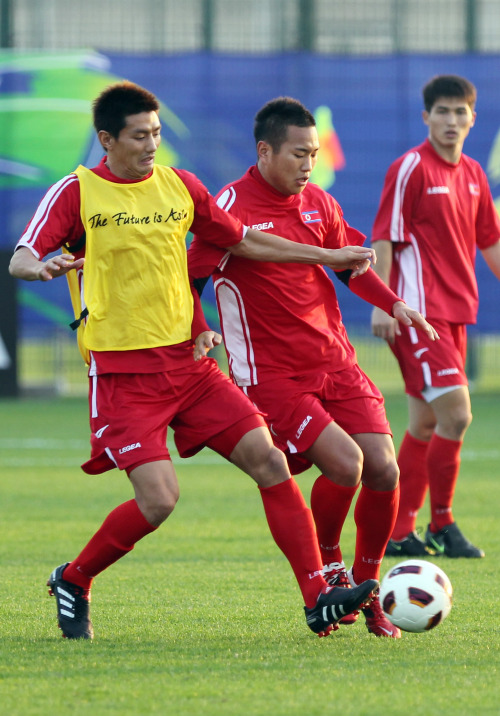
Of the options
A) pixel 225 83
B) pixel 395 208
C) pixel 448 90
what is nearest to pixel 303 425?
pixel 395 208

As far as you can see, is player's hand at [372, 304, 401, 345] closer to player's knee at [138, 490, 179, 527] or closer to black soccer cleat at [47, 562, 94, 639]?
player's knee at [138, 490, 179, 527]

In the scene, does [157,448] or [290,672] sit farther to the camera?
[157,448]

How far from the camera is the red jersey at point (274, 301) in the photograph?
17.0 ft

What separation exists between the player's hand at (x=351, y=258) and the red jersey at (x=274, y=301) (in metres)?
0.22

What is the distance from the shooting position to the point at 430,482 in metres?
7.09

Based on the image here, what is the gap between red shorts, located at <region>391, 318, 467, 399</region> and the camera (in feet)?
22.5

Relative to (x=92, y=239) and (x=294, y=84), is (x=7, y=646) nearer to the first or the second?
(x=92, y=239)

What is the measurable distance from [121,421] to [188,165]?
44.8 ft

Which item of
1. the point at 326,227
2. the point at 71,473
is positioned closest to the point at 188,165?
the point at 71,473

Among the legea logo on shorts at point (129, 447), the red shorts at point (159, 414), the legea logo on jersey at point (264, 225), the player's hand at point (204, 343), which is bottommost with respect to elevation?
the legea logo on shorts at point (129, 447)

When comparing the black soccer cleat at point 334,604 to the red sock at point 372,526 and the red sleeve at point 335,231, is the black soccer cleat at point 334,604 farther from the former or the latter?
the red sleeve at point 335,231

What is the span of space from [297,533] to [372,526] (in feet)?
1.53

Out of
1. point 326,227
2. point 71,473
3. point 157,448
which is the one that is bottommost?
point 71,473

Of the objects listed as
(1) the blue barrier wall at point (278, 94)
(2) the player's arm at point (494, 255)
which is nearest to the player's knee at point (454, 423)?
(2) the player's arm at point (494, 255)
